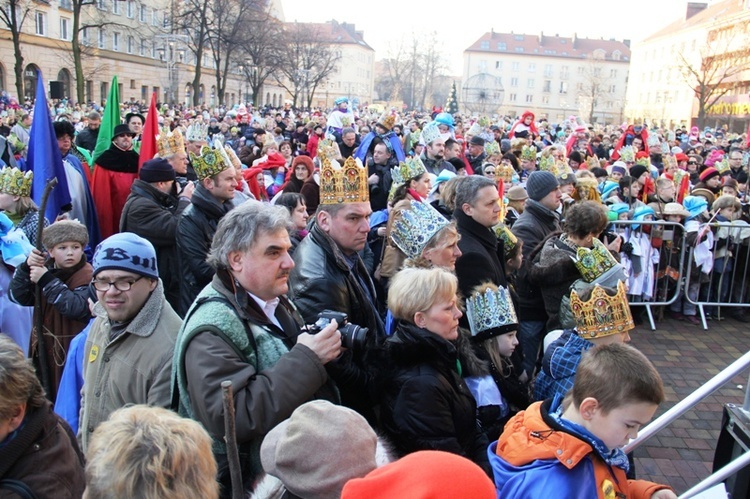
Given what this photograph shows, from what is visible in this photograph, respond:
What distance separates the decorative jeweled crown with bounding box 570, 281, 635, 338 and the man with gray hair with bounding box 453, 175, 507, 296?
0.91 meters

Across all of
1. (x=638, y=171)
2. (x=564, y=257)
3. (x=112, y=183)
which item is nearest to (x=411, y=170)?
(x=564, y=257)

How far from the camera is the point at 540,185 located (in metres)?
5.71

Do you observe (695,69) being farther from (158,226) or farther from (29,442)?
(29,442)

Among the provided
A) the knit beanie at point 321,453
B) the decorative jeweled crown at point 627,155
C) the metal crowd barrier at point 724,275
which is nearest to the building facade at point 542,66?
the decorative jeweled crown at point 627,155

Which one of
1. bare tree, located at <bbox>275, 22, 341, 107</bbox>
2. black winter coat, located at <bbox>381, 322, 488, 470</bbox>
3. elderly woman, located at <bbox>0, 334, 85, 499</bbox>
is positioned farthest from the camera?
bare tree, located at <bbox>275, 22, 341, 107</bbox>

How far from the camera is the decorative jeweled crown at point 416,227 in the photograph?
3949 millimetres

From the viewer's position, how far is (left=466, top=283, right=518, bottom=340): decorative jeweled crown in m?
3.52

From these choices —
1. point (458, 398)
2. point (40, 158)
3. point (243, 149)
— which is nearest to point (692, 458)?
point (458, 398)

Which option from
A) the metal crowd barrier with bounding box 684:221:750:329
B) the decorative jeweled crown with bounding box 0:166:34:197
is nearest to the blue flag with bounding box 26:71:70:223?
the decorative jeweled crown with bounding box 0:166:34:197

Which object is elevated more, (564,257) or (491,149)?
(491,149)

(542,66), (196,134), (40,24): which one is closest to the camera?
(196,134)

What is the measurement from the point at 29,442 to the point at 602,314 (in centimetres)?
281

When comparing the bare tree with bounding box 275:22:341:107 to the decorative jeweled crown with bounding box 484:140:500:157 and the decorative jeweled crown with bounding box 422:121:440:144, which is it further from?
the decorative jeweled crown with bounding box 422:121:440:144

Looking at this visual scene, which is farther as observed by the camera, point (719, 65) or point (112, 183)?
point (719, 65)
